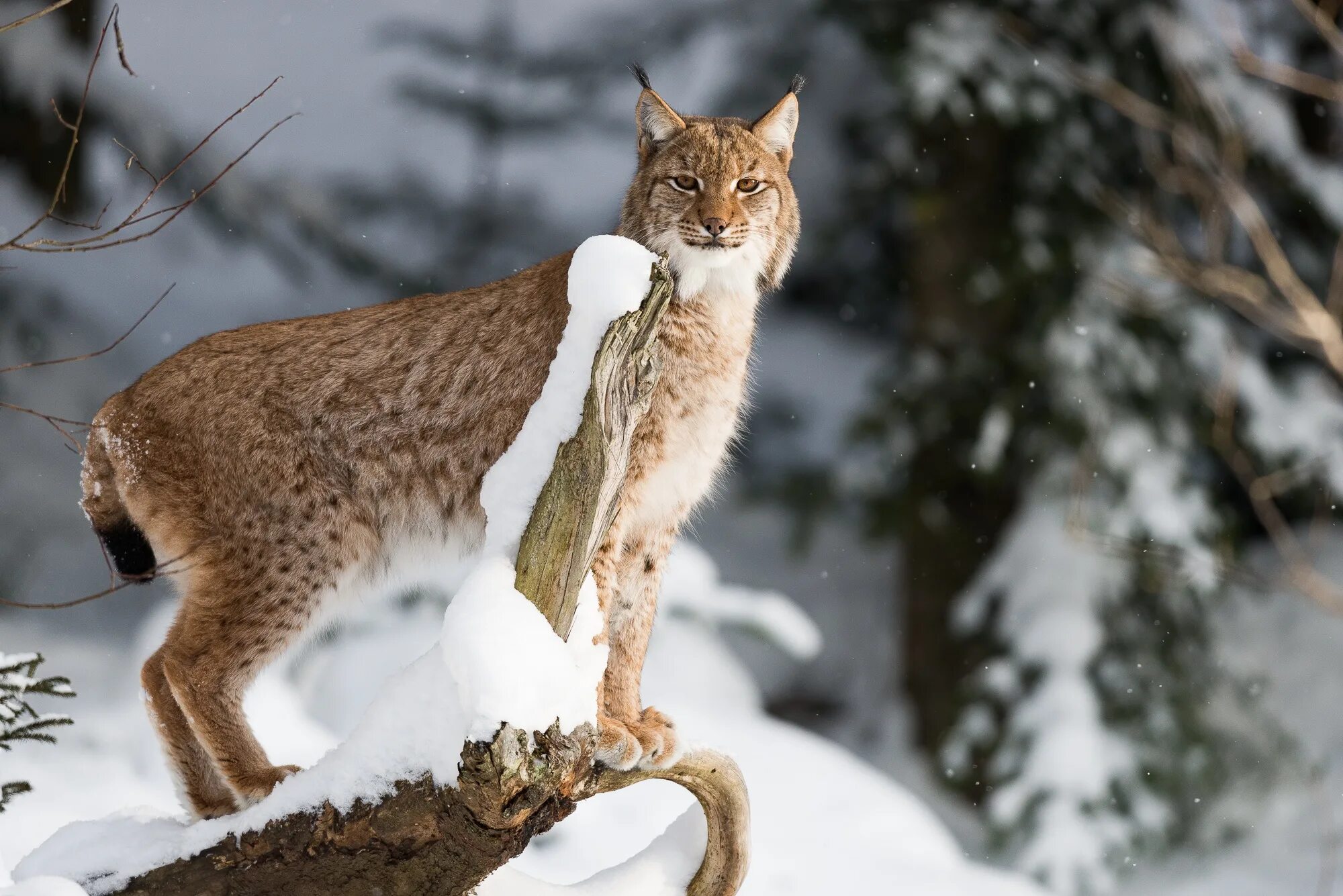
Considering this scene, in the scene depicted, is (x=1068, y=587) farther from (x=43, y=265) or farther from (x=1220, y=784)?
(x=43, y=265)

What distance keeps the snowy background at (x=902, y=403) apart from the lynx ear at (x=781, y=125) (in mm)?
3515

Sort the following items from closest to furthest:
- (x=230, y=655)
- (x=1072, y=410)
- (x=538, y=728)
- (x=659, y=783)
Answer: (x=538, y=728)
(x=230, y=655)
(x=659, y=783)
(x=1072, y=410)

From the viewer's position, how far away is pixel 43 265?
26.4 feet

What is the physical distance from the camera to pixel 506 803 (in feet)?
8.15

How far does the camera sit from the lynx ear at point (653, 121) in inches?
145

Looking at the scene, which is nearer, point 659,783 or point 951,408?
point 659,783

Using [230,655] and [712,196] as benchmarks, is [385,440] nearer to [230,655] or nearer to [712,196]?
[230,655]

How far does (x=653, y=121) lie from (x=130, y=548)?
188 cm

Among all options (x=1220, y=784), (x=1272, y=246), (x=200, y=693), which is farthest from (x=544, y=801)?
(x=1220, y=784)

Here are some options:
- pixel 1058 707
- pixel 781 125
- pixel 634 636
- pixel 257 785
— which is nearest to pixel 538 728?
pixel 257 785

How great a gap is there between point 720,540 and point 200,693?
A: 7534 millimetres

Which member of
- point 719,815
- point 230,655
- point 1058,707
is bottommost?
point 1058,707

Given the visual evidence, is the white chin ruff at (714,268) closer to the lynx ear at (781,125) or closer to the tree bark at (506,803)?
the lynx ear at (781,125)

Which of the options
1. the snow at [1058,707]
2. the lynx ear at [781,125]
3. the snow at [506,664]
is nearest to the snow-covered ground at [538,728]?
the snow at [506,664]
